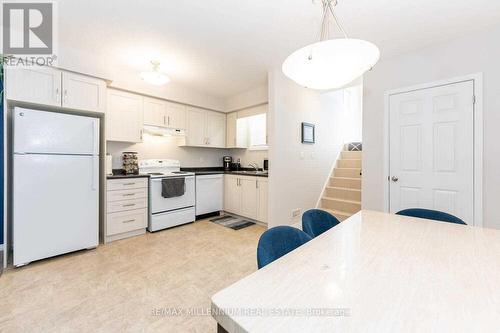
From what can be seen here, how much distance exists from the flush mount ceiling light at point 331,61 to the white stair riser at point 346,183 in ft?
9.85

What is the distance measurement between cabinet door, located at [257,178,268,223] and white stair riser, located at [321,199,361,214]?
1.14 metres

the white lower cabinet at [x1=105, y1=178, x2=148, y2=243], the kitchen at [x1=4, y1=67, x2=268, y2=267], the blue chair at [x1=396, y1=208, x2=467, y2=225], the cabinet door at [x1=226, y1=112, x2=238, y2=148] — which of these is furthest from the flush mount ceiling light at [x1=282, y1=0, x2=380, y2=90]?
the cabinet door at [x1=226, y1=112, x2=238, y2=148]

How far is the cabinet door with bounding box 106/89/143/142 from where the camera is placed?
10.4 ft

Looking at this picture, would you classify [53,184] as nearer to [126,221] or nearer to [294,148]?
[126,221]

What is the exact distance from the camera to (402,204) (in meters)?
2.75

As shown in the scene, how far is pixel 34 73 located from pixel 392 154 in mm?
4204

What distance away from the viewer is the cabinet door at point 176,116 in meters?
3.82

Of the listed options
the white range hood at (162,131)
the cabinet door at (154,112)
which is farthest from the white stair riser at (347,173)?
the cabinet door at (154,112)

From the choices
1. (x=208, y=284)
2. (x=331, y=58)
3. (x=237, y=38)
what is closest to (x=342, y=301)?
(x=331, y=58)

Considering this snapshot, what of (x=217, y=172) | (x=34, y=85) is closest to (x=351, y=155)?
(x=217, y=172)

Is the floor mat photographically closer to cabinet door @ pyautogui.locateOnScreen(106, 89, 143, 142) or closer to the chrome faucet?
the chrome faucet

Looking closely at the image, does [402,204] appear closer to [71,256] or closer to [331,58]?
[331,58]

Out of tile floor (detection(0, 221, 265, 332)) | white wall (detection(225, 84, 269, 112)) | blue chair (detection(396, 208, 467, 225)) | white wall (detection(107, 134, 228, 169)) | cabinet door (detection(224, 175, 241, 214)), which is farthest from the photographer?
cabinet door (detection(224, 175, 241, 214))

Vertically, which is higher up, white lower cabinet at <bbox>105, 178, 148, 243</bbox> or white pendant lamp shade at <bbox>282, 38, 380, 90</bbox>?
white pendant lamp shade at <bbox>282, 38, 380, 90</bbox>
